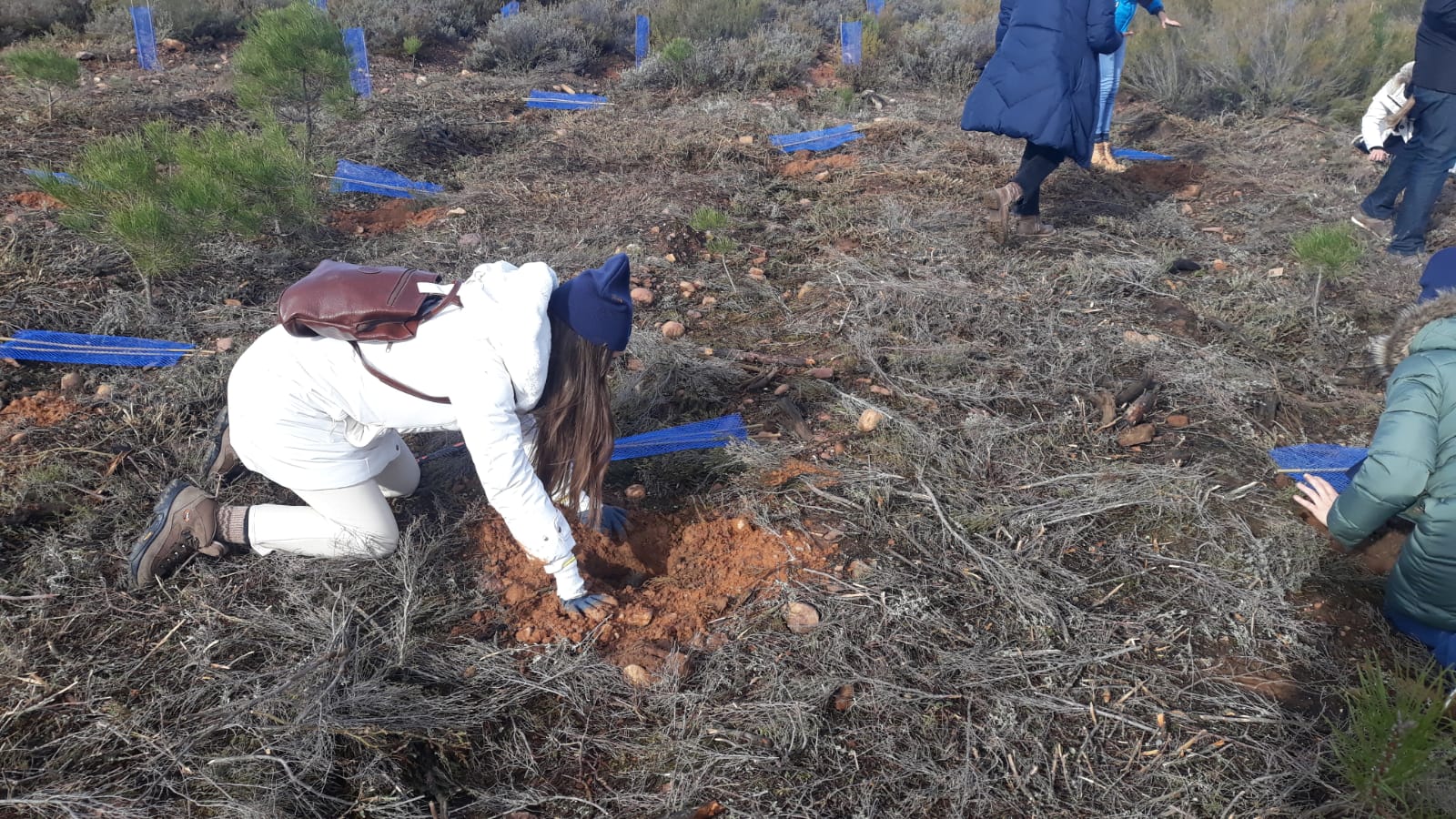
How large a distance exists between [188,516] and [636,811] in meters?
1.52

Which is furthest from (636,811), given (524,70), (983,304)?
(524,70)

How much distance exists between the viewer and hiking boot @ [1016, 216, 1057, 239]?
15.2 feet

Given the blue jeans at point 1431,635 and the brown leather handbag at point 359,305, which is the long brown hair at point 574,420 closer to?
the brown leather handbag at point 359,305

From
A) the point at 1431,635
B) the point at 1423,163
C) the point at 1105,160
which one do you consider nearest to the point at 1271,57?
the point at 1105,160

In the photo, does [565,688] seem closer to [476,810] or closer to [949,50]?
[476,810]

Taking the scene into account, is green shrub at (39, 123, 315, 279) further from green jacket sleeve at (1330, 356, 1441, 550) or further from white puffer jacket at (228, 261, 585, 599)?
green jacket sleeve at (1330, 356, 1441, 550)

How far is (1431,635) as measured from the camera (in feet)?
7.08

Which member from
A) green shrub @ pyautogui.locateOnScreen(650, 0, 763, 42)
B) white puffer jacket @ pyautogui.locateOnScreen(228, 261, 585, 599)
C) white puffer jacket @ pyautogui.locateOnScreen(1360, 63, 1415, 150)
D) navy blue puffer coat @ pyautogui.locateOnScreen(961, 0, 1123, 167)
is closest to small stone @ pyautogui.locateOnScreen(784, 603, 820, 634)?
white puffer jacket @ pyautogui.locateOnScreen(228, 261, 585, 599)

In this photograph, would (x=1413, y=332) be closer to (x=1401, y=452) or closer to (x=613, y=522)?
(x=1401, y=452)

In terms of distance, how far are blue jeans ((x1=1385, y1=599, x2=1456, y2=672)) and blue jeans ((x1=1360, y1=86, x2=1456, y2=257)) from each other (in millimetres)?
3110

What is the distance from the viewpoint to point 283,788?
1783 mm

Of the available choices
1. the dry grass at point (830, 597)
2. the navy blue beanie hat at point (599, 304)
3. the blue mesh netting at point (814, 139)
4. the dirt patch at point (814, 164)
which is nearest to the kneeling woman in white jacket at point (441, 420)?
the navy blue beanie hat at point (599, 304)

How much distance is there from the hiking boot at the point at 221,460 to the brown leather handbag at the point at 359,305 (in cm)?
84

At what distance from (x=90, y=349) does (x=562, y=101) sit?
4964 millimetres
